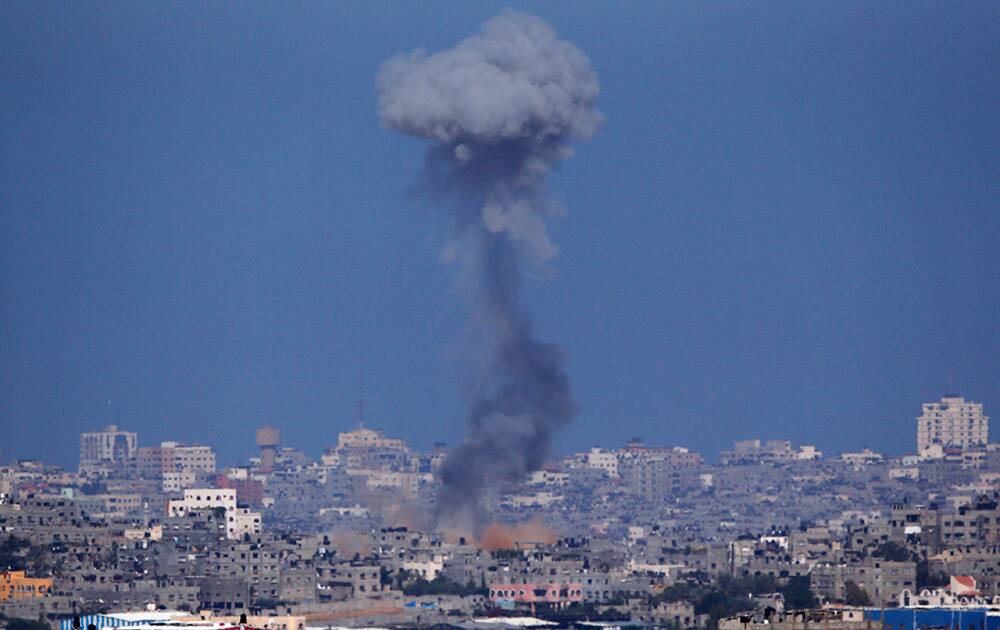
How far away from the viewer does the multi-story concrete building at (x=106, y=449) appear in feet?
485

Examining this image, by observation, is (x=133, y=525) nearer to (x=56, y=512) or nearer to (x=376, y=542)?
(x=56, y=512)

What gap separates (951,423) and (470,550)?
Result: 68794 mm

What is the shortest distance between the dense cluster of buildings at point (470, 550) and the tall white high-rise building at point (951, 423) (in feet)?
43.4

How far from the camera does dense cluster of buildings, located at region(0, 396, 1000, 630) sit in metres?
80.1

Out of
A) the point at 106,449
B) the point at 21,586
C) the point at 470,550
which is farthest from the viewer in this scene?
the point at 106,449

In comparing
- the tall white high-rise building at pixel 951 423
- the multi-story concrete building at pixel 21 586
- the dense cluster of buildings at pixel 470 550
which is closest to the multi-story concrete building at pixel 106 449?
the dense cluster of buildings at pixel 470 550

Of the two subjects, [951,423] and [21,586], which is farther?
[951,423]

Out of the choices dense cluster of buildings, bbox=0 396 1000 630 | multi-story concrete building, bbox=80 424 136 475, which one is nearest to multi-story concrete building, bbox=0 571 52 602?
Result: dense cluster of buildings, bbox=0 396 1000 630

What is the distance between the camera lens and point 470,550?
88.8 metres

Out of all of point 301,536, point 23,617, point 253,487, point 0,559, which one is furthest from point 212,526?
point 253,487

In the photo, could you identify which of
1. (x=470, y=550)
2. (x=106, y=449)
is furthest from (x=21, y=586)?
(x=106, y=449)

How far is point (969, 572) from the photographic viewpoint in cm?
8188

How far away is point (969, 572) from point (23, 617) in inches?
801

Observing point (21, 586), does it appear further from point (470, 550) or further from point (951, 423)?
point (951, 423)
